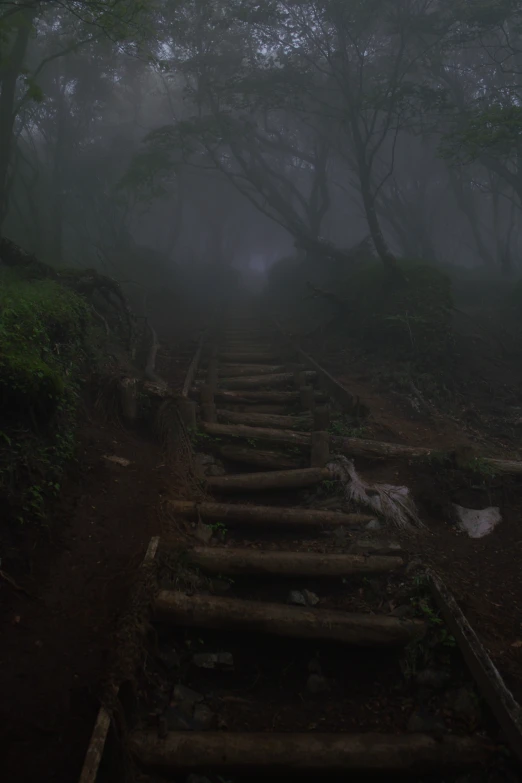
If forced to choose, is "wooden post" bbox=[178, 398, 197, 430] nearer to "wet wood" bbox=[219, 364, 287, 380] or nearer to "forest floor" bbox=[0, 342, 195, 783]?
"forest floor" bbox=[0, 342, 195, 783]

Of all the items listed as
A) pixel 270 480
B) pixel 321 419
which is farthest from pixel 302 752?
pixel 321 419

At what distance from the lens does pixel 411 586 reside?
4000mm

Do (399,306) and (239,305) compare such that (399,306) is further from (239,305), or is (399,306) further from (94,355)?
(239,305)

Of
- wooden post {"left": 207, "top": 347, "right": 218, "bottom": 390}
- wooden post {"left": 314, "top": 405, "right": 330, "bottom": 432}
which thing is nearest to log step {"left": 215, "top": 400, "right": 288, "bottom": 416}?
wooden post {"left": 207, "top": 347, "right": 218, "bottom": 390}

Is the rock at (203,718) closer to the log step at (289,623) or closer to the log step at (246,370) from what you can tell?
the log step at (289,623)

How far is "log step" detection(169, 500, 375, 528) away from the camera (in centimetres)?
472

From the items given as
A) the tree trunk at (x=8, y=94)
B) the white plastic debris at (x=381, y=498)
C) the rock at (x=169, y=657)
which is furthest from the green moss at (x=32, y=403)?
the tree trunk at (x=8, y=94)

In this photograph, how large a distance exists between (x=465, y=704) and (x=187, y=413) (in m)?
4.13

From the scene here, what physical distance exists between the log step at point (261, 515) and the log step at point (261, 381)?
403 cm

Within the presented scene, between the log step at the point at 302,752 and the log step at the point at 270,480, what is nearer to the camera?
the log step at the point at 302,752

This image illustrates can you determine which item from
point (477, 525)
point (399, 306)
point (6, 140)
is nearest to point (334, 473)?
point (477, 525)

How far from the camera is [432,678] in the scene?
327cm

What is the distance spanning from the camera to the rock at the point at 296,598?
394 centimetres

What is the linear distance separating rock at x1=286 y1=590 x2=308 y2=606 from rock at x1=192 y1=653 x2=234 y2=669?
0.70 meters
